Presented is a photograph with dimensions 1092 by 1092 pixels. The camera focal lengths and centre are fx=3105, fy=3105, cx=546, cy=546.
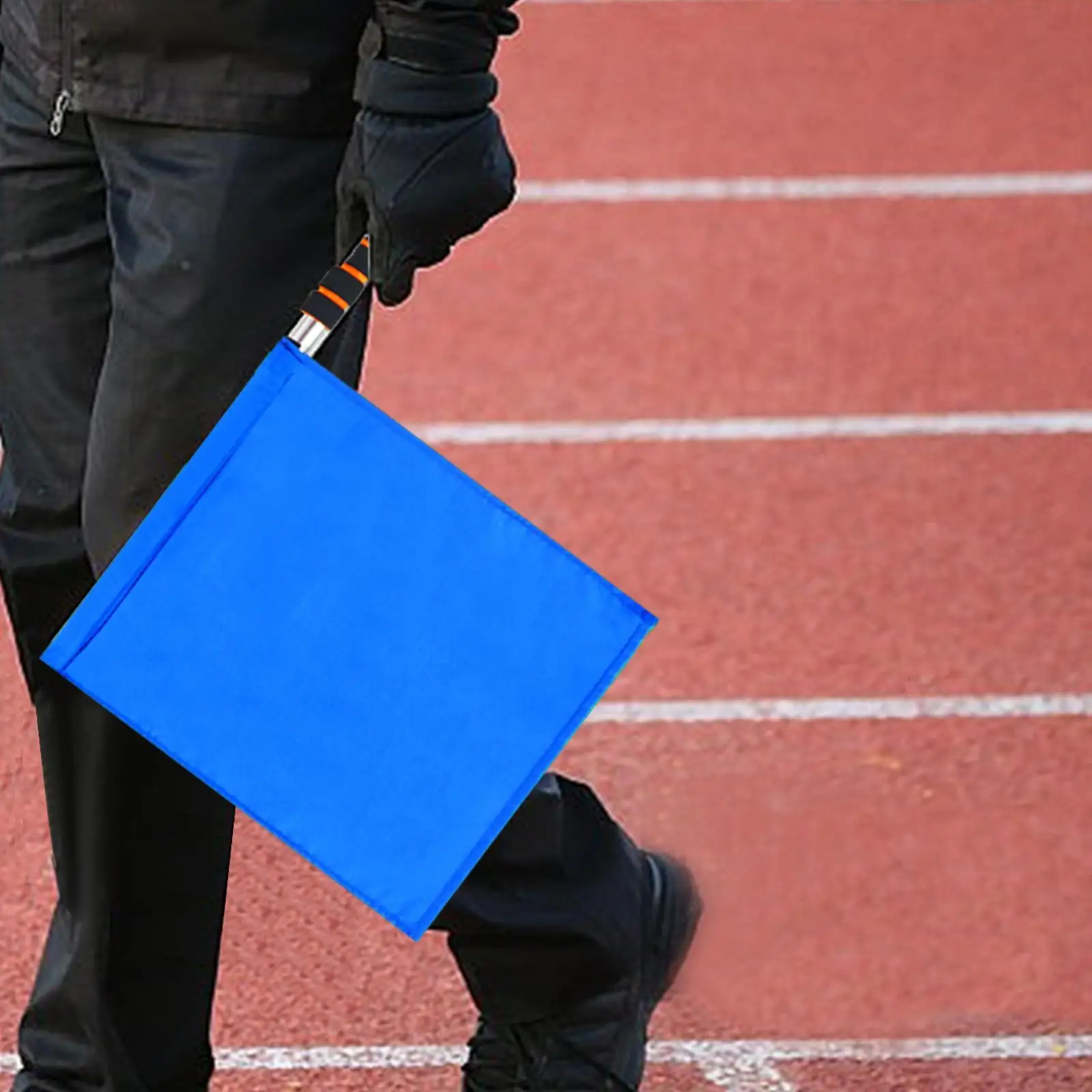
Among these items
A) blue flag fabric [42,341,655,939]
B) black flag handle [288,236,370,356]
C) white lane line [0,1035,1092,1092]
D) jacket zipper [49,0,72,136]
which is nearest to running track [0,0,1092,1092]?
white lane line [0,1035,1092,1092]

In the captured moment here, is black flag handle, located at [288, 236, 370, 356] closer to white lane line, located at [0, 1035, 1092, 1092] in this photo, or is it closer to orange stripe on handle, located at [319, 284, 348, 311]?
orange stripe on handle, located at [319, 284, 348, 311]

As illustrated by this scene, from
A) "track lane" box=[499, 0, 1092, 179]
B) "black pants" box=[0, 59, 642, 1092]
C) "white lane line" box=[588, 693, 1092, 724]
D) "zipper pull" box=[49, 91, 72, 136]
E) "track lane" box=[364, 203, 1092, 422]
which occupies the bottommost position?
"track lane" box=[499, 0, 1092, 179]

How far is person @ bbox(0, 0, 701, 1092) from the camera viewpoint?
3.13 m

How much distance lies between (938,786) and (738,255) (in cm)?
258

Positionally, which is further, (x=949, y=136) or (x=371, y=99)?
(x=949, y=136)

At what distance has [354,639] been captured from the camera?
121 inches

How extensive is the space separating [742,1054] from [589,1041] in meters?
0.36

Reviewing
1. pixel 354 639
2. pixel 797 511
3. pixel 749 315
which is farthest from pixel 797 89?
pixel 354 639

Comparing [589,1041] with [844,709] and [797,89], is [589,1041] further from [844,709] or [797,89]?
Result: [797,89]

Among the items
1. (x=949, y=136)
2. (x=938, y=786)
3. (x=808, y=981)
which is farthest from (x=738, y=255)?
(x=808, y=981)

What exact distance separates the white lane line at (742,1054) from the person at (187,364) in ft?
0.62

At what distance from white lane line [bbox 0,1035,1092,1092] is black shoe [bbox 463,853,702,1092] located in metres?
0.19

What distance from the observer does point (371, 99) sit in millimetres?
3074

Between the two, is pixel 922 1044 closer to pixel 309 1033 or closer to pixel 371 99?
pixel 309 1033
